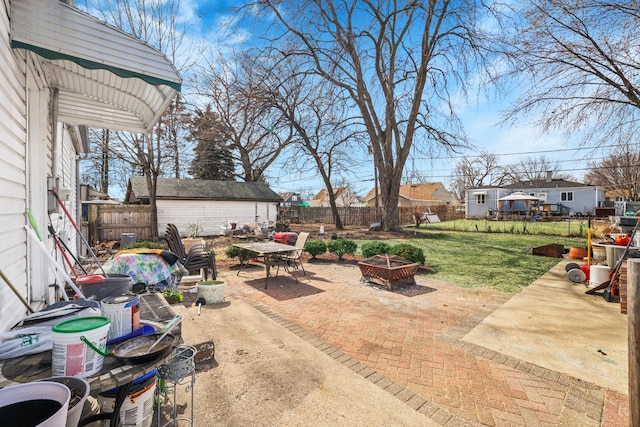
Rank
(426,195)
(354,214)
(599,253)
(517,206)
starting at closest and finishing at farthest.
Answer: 1. (599,253)
2. (354,214)
3. (517,206)
4. (426,195)

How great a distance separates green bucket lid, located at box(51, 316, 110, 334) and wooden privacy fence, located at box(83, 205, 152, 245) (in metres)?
15.4

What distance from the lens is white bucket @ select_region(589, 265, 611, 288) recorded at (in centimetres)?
574

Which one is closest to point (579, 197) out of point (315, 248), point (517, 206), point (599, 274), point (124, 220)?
point (517, 206)

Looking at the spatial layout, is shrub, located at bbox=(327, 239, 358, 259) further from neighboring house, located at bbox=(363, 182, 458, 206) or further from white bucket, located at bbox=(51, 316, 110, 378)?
neighboring house, located at bbox=(363, 182, 458, 206)

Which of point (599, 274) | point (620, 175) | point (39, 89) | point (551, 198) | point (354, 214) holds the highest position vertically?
point (620, 175)

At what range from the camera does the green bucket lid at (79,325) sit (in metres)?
1.38

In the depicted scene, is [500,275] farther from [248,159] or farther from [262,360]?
[248,159]

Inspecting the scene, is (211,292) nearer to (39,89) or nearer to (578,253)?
(39,89)

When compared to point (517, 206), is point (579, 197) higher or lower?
higher

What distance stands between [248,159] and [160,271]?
22454 millimetres

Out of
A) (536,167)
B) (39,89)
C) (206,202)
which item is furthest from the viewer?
(536,167)

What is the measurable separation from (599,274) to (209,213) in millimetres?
17184

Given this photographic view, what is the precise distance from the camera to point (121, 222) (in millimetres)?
15242

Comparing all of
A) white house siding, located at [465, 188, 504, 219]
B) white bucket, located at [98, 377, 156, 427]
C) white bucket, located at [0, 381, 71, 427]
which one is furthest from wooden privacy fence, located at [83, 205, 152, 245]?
white house siding, located at [465, 188, 504, 219]
